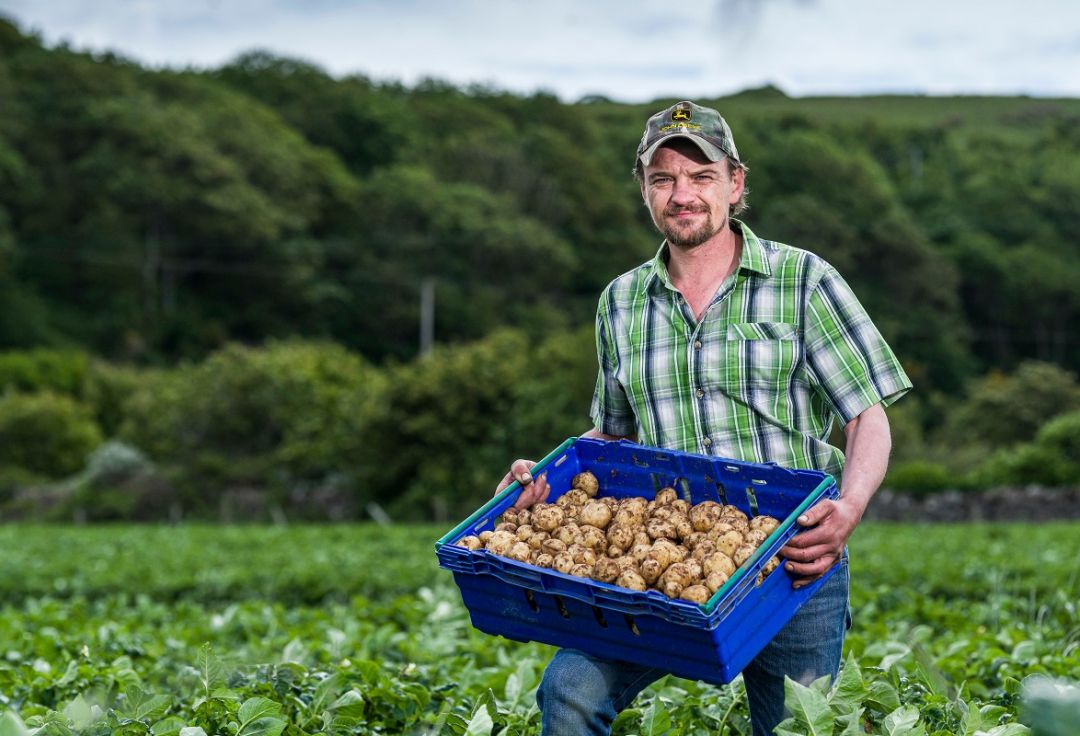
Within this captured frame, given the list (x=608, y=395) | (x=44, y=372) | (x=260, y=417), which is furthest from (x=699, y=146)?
(x=44, y=372)

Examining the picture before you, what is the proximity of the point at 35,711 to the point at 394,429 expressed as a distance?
34.0 meters

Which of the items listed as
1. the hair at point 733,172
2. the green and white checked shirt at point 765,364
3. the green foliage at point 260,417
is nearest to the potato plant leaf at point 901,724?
the green and white checked shirt at point 765,364

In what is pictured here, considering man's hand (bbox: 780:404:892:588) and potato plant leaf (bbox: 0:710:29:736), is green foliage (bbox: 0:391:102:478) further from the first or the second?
potato plant leaf (bbox: 0:710:29:736)

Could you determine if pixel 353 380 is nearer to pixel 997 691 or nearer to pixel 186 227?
pixel 186 227

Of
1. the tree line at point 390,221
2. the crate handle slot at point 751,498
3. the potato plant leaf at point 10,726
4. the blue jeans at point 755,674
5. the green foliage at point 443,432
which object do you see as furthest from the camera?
the tree line at point 390,221

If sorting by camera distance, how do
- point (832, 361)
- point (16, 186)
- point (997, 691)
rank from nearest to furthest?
1. point (832, 361)
2. point (997, 691)
3. point (16, 186)

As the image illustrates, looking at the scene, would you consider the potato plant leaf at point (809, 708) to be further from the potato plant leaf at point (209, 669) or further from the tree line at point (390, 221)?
the tree line at point (390, 221)

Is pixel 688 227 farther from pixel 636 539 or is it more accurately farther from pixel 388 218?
pixel 388 218

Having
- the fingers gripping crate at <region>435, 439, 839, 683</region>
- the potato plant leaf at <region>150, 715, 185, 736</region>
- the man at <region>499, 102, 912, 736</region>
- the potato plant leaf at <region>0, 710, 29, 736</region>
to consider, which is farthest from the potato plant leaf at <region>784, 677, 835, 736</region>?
the potato plant leaf at <region>0, 710, 29, 736</region>

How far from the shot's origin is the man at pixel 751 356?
12.8ft

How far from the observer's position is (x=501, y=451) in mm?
36469

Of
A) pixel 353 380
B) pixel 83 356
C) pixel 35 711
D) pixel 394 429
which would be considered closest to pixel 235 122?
pixel 83 356

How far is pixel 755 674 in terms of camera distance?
400 cm

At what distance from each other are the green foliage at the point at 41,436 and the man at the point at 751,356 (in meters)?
51.0
